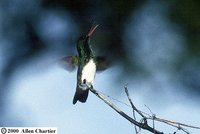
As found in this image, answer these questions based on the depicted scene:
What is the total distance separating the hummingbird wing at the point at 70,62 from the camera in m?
1.34

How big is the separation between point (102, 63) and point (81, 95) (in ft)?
0.32

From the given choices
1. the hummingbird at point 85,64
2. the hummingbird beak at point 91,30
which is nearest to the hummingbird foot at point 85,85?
the hummingbird at point 85,64

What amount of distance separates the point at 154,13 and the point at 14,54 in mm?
364

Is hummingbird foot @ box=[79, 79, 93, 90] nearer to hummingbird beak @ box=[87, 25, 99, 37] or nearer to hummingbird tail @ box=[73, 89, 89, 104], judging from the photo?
hummingbird tail @ box=[73, 89, 89, 104]

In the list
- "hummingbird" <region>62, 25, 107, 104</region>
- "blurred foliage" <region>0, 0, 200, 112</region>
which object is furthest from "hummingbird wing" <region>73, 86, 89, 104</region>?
"blurred foliage" <region>0, 0, 200, 112</region>

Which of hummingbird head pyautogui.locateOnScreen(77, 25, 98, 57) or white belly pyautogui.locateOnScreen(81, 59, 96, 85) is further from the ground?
hummingbird head pyautogui.locateOnScreen(77, 25, 98, 57)

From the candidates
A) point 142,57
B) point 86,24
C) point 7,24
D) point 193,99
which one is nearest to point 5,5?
point 7,24

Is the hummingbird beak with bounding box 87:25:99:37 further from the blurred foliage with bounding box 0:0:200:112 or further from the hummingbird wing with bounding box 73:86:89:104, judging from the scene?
the hummingbird wing with bounding box 73:86:89:104

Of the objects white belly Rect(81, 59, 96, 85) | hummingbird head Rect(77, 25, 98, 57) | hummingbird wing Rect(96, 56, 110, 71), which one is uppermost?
hummingbird head Rect(77, 25, 98, 57)

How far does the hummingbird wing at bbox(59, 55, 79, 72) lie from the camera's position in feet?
4.39

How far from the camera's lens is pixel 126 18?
1.34m

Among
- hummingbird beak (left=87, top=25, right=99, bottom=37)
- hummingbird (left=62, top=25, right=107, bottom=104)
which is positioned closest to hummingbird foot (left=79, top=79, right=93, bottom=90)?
hummingbird (left=62, top=25, right=107, bottom=104)

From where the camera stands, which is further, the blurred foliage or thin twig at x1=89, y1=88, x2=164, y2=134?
the blurred foliage

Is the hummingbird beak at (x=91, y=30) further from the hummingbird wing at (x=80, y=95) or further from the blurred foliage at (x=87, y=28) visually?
the hummingbird wing at (x=80, y=95)
